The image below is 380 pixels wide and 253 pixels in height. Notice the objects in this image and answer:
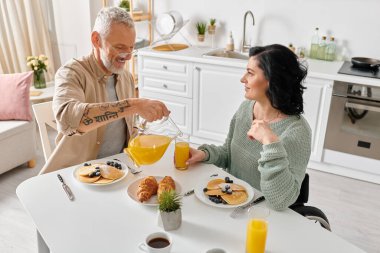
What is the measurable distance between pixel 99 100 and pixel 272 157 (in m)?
0.98

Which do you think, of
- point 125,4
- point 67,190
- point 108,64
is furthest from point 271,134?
point 125,4

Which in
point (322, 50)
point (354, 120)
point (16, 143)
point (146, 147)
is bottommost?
point (16, 143)

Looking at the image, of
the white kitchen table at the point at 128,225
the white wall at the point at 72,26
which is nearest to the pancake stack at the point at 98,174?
the white kitchen table at the point at 128,225

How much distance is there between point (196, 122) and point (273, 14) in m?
1.26

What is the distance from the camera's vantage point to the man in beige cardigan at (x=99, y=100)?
1573 mm

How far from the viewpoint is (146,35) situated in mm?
4262

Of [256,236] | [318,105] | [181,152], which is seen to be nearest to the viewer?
[256,236]

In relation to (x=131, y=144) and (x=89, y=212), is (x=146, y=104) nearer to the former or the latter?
(x=131, y=144)

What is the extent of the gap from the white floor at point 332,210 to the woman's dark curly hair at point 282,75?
51.8 inches

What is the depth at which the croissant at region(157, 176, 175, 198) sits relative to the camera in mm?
1405

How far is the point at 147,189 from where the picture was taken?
4.63ft

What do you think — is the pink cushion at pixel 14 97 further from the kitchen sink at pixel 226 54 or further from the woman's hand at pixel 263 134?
the woman's hand at pixel 263 134

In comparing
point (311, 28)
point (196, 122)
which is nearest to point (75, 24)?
point (196, 122)

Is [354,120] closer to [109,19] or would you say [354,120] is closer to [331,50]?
[331,50]
